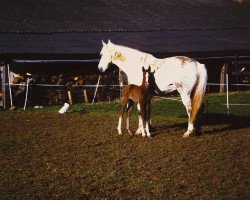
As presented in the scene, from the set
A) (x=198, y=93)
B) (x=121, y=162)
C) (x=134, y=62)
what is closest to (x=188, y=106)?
(x=198, y=93)

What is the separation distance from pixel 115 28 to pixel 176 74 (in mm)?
16677

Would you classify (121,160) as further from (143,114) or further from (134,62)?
(134,62)

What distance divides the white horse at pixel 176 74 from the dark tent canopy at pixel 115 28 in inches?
357

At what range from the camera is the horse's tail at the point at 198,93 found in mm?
11461

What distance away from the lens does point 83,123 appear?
47.7ft

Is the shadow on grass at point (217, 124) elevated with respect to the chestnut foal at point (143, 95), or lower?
lower

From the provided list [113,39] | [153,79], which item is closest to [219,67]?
[113,39]

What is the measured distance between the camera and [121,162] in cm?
916

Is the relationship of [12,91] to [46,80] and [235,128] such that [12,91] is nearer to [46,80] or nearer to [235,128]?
[46,80]

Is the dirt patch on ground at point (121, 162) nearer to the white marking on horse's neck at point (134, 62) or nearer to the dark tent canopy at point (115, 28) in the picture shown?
the white marking on horse's neck at point (134, 62)

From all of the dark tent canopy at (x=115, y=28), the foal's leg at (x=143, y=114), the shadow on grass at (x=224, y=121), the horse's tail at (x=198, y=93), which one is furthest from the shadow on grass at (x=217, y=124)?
the dark tent canopy at (x=115, y=28)

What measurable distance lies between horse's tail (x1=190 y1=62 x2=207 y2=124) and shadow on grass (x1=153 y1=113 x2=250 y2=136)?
1.10 m

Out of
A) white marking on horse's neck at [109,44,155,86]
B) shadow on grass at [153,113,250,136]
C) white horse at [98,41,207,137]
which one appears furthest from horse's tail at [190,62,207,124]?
white marking on horse's neck at [109,44,155,86]

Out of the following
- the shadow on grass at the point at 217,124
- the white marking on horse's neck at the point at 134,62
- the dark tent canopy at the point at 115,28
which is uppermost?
the dark tent canopy at the point at 115,28
